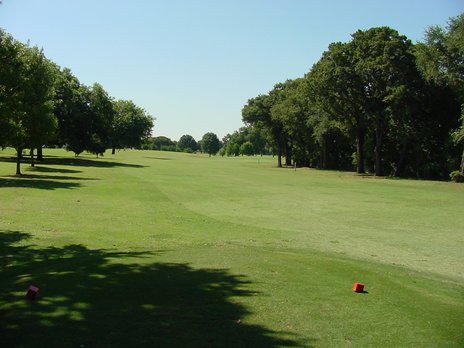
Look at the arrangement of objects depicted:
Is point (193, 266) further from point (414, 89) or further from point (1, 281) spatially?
point (414, 89)

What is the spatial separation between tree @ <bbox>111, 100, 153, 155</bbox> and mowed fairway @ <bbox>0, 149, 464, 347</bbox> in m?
108

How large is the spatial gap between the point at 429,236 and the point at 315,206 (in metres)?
9.56

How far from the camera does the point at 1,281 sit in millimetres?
8320

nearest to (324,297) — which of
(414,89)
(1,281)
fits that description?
(1,281)

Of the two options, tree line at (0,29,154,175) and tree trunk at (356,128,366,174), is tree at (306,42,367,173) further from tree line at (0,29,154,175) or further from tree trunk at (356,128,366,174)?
tree line at (0,29,154,175)

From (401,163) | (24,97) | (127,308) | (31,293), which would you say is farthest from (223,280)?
(401,163)

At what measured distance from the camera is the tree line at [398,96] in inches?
1962

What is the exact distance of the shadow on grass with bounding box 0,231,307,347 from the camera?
543cm

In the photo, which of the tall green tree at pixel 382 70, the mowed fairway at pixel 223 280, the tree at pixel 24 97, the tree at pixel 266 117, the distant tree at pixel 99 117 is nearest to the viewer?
the mowed fairway at pixel 223 280

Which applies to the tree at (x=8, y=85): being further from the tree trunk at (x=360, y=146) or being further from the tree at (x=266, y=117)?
the tree at (x=266, y=117)

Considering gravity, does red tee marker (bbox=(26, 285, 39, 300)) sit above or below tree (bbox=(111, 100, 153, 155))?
below

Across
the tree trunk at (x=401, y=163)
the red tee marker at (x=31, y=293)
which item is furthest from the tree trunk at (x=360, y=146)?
the red tee marker at (x=31, y=293)

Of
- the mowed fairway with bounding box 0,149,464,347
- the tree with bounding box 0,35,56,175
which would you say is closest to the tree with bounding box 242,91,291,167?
the tree with bounding box 0,35,56,175

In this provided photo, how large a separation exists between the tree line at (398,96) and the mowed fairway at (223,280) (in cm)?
3467
